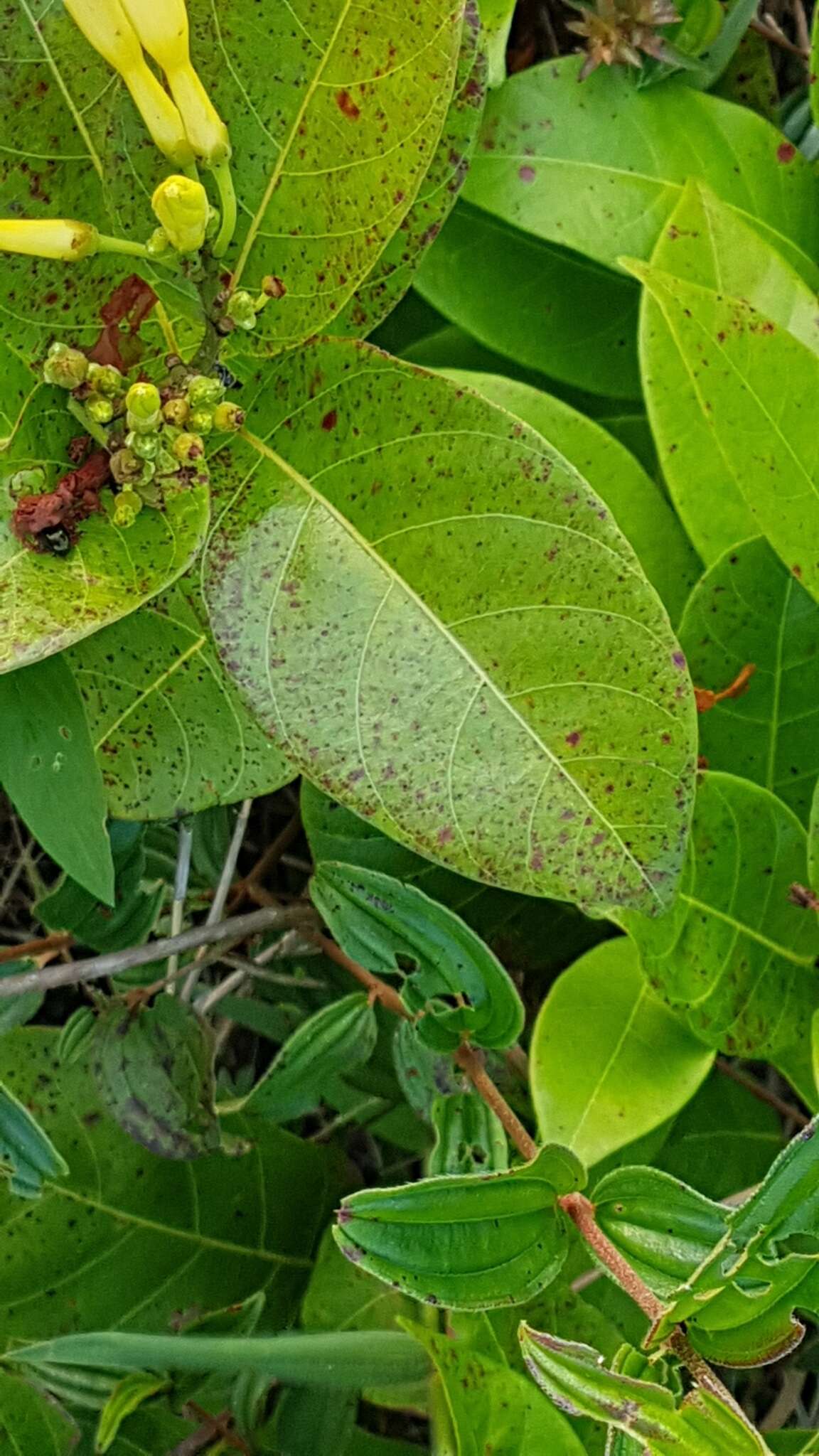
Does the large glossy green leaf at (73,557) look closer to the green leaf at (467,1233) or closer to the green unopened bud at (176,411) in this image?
the green unopened bud at (176,411)

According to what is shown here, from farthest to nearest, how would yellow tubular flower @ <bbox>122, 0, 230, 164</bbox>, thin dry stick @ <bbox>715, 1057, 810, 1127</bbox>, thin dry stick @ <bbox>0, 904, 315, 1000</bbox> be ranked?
thin dry stick @ <bbox>715, 1057, 810, 1127</bbox>, thin dry stick @ <bbox>0, 904, 315, 1000</bbox>, yellow tubular flower @ <bbox>122, 0, 230, 164</bbox>

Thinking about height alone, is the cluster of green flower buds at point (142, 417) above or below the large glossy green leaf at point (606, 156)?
below

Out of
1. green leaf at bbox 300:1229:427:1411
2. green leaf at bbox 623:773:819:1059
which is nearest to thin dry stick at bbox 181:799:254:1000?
green leaf at bbox 300:1229:427:1411

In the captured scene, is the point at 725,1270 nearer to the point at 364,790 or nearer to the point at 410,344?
the point at 364,790

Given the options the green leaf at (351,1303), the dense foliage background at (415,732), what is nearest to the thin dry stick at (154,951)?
the dense foliage background at (415,732)

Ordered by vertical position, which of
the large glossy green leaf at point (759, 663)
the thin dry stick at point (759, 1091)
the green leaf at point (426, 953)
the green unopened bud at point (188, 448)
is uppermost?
the green unopened bud at point (188, 448)

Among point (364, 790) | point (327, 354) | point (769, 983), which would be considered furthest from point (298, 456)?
point (769, 983)

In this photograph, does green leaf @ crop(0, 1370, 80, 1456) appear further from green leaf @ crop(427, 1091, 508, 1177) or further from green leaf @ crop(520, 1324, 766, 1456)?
green leaf @ crop(520, 1324, 766, 1456)
